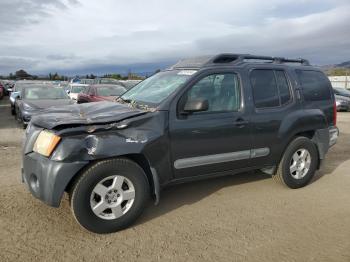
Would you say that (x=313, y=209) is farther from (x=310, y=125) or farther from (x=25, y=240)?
(x=25, y=240)

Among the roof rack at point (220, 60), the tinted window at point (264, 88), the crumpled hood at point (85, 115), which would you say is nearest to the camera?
the crumpled hood at point (85, 115)

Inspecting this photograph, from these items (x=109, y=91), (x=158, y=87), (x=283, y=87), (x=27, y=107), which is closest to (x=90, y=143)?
(x=158, y=87)

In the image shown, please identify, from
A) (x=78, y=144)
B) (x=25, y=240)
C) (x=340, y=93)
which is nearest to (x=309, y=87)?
(x=78, y=144)

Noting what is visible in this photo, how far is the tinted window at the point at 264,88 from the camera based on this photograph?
4863mm

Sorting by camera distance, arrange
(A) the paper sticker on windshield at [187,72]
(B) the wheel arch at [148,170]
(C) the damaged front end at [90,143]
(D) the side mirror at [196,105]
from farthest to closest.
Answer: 1. (A) the paper sticker on windshield at [187,72]
2. (D) the side mirror at [196,105]
3. (B) the wheel arch at [148,170]
4. (C) the damaged front end at [90,143]

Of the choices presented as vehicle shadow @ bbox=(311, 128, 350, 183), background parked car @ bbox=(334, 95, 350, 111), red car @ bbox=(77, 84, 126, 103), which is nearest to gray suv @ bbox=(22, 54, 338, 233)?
vehicle shadow @ bbox=(311, 128, 350, 183)

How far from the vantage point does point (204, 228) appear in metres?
3.91

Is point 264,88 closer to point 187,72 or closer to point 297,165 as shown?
point 187,72

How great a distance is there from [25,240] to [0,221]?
62cm

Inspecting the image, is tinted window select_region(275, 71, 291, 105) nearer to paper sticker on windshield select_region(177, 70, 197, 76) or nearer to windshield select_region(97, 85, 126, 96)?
paper sticker on windshield select_region(177, 70, 197, 76)

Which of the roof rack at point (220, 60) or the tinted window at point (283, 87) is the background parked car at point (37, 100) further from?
the tinted window at point (283, 87)

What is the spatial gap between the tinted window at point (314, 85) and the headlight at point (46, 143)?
3831 millimetres

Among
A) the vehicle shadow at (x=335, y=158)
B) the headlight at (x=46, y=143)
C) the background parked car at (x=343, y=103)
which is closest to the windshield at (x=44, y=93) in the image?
the headlight at (x=46, y=143)

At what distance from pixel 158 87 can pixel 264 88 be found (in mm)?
1543
